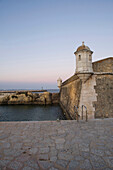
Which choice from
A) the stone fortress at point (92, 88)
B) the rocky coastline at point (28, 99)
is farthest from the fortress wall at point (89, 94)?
the rocky coastline at point (28, 99)

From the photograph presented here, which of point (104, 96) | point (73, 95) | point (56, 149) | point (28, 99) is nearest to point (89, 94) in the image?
point (104, 96)

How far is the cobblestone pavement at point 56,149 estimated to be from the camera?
86.7 inches

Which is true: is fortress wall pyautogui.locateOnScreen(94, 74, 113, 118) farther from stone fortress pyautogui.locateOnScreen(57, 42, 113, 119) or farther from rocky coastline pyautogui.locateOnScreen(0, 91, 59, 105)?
rocky coastline pyautogui.locateOnScreen(0, 91, 59, 105)

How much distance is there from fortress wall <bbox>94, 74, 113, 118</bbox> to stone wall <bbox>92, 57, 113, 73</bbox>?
2437 millimetres

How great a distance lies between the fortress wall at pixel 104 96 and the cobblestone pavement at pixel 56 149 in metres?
3.99

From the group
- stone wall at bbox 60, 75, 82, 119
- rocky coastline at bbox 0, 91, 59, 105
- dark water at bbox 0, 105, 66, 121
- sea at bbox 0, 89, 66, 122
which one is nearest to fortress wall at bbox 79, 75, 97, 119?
stone wall at bbox 60, 75, 82, 119

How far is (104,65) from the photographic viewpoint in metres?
10.8

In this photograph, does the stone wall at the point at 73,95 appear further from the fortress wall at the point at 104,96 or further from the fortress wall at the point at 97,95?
the fortress wall at the point at 104,96

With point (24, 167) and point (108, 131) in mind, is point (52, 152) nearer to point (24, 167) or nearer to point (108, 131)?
point (24, 167)

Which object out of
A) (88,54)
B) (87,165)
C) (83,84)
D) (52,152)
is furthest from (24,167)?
(88,54)

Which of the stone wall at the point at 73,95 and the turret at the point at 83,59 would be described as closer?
the turret at the point at 83,59

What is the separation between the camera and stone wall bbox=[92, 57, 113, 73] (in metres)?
10.8

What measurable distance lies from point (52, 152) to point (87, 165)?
97 cm

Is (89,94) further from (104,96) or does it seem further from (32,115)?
(32,115)
